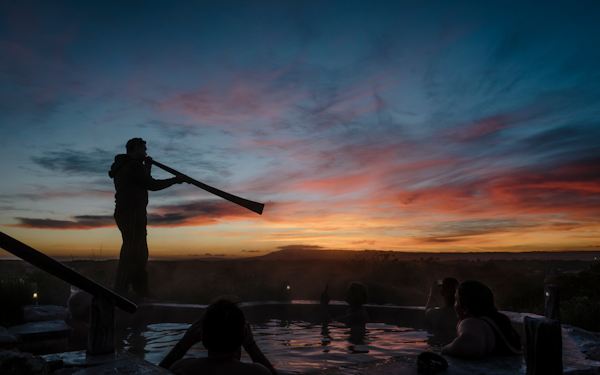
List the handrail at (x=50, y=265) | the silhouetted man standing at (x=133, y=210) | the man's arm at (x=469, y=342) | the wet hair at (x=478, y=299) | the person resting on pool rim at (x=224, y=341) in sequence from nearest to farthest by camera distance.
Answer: the person resting on pool rim at (x=224, y=341), the handrail at (x=50, y=265), the man's arm at (x=469, y=342), the wet hair at (x=478, y=299), the silhouetted man standing at (x=133, y=210)

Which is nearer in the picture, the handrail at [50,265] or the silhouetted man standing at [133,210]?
the handrail at [50,265]

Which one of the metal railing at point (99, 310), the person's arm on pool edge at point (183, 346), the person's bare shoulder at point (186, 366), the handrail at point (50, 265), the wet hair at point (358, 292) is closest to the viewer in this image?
the person's bare shoulder at point (186, 366)

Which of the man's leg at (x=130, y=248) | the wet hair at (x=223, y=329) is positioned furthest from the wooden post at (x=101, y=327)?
the man's leg at (x=130, y=248)

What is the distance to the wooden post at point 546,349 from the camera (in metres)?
2.71

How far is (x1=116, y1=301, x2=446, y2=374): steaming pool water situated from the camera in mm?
5145

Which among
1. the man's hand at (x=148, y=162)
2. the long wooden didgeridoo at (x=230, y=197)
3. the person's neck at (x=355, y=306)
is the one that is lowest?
the person's neck at (x=355, y=306)

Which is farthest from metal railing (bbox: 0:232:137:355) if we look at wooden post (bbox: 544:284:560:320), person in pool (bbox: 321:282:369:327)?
person in pool (bbox: 321:282:369:327)

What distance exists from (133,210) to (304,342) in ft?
11.9

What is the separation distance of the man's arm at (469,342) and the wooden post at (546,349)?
0.57 m

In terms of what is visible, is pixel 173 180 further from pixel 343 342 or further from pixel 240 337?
pixel 240 337

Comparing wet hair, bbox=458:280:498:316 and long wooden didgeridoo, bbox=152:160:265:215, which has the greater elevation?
long wooden didgeridoo, bbox=152:160:265:215

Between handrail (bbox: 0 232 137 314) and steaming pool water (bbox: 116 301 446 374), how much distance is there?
197cm

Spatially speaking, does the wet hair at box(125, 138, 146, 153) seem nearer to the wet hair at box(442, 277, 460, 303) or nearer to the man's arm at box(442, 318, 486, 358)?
the wet hair at box(442, 277, 460, 303)

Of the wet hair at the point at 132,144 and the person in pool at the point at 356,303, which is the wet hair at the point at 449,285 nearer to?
the person in pool at the point at 356,303
